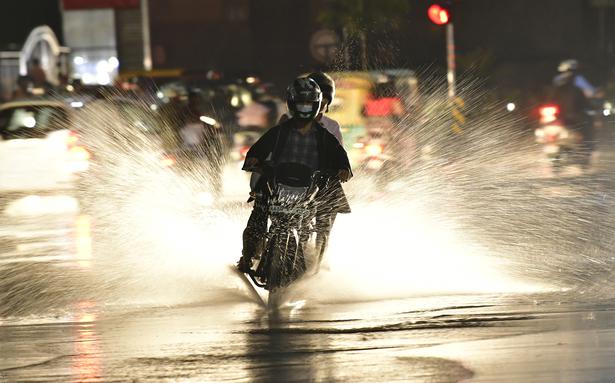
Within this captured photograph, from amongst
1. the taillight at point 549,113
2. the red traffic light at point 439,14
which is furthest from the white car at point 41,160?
the taillight at point 549,113

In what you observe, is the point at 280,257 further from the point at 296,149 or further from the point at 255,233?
the point at 296,149

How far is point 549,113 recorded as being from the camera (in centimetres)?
2292

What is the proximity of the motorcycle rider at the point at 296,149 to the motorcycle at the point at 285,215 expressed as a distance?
9 cm

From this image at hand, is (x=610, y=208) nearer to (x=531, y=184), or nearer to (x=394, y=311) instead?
(x=531, y=184)

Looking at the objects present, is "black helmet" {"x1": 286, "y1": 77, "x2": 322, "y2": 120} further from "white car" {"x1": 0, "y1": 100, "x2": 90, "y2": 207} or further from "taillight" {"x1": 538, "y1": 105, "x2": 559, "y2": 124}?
"taillight" {"x1": 538, "y1": 105, "x2": 559, "y2": 124}

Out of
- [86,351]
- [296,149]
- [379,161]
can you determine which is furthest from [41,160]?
[86,351]

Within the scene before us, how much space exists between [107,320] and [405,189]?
20.7 ft

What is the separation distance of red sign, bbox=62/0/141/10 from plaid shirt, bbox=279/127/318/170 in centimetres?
4075

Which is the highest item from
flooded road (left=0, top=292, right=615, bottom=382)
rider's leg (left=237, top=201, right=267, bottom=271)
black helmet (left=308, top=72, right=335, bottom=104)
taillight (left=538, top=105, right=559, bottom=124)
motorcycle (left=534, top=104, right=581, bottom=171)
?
taillight (left=538, top=105, right=559, bottom=124)

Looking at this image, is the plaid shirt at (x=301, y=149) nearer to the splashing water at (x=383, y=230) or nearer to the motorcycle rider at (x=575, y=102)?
the splashing water at (x=383, y=230)

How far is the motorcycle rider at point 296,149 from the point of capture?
31.2 feet

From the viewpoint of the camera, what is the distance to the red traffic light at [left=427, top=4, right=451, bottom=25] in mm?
20500

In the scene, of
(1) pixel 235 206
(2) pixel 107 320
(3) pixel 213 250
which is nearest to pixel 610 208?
(1) pixel 235 206

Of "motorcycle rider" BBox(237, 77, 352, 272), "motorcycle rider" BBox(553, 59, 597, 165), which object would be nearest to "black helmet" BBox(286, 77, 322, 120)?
"motorcycle rider" BBox(237, 77, 352, 272)
